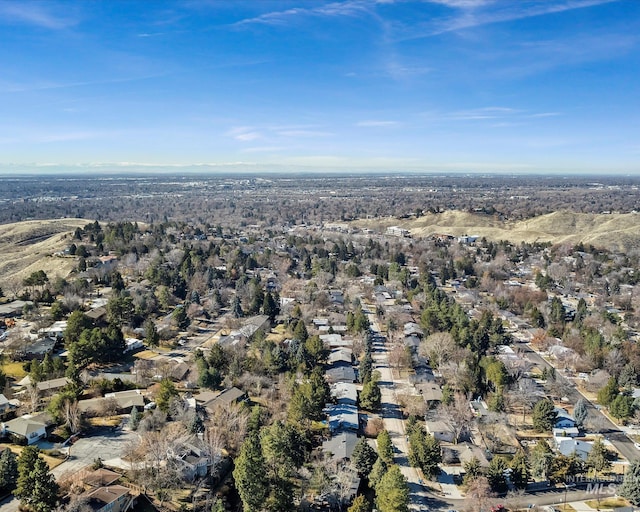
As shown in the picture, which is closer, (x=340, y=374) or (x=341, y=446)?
(x=341, y=446)

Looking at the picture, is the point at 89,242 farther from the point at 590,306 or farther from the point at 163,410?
the point at 590,306

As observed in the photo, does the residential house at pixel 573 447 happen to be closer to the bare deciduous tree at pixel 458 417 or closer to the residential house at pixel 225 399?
the bare deciduous tree at pixel 458 417

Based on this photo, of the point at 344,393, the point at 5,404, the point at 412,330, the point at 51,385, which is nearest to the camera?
the point at 5,404

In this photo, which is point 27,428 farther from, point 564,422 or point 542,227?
point 542,227

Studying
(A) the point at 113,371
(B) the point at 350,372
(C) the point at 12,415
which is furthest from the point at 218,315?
(C) the point at 12,415

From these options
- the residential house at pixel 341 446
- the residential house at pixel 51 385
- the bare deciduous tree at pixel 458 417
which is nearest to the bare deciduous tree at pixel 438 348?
the bare deciduous tree at pixel 458 417

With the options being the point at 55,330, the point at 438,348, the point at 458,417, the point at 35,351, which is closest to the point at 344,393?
the point at 458,417

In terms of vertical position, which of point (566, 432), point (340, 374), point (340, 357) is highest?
point (340, 357)
